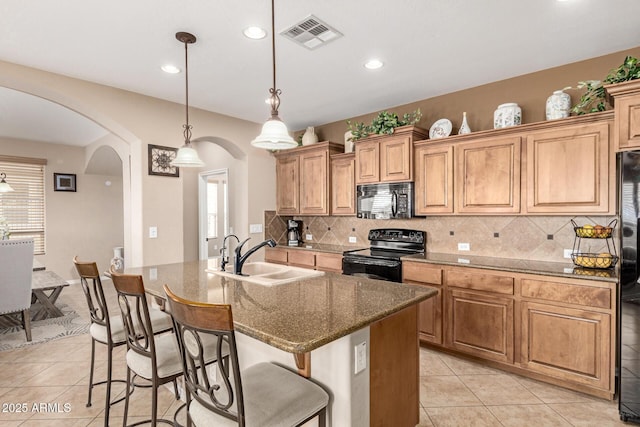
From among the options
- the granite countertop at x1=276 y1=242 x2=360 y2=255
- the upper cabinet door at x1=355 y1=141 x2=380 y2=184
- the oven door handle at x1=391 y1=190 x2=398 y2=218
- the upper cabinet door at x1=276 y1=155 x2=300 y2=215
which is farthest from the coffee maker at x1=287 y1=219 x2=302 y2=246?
the oven door handle at x1=391 y1=190 x2=398 y2=218

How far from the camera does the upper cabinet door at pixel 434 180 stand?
3400mm

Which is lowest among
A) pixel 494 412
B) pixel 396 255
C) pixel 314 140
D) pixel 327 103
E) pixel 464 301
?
pixel 494 412

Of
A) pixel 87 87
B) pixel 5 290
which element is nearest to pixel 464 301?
pixel 87 87

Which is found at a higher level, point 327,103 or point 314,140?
point 327,103

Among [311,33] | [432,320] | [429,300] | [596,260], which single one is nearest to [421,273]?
[429,300]

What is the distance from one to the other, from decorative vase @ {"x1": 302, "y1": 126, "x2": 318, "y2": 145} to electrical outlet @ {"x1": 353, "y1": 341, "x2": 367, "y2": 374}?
3.54 metres

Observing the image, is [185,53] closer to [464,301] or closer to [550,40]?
[550,40]

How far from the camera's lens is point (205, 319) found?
1.15 metres

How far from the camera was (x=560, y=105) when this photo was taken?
2.80 metres

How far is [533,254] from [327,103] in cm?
265

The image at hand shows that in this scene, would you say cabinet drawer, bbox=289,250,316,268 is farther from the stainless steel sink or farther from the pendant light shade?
the pendant light shade

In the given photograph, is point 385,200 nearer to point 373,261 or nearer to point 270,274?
point 373,261

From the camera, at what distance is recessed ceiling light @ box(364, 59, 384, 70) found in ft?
9.46

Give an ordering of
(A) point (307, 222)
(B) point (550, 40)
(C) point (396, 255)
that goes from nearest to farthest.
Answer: (B) point (550, 40)
(C) point (396, 255)
(A) point (307, 222)
